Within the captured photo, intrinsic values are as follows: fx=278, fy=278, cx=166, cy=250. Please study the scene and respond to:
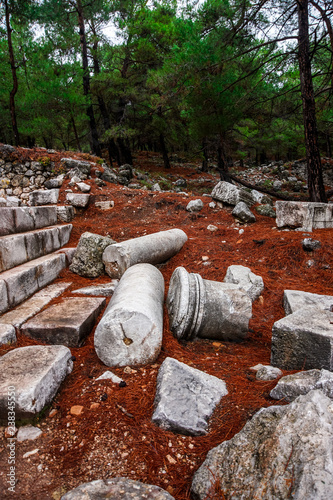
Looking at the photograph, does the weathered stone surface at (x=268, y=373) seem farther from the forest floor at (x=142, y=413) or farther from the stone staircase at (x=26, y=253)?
the stone staircase at (x=26, y=253)

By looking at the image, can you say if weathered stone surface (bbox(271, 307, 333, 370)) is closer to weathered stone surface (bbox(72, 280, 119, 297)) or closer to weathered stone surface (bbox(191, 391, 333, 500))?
weathered stone surface (bbox(191, 391, 333, 500))

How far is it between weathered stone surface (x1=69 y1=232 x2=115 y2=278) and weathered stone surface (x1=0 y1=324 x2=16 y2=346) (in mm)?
1831

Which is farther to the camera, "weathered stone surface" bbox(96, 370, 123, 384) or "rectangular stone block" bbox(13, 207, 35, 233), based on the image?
"rectangular stone block" bbox(13, 207, 35, 233)

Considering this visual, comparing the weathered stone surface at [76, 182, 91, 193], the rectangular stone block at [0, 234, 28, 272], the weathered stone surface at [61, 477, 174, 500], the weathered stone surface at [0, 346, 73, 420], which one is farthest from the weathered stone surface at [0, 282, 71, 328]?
the weathered stone surface at [76, 182, 91, 193]

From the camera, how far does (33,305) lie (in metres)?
3.46

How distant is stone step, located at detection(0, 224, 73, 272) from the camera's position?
381cm

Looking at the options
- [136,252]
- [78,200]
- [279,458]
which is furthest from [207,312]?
[78,200]

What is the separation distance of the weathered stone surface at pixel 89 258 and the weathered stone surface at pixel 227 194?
443cm

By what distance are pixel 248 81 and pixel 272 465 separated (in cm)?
1159

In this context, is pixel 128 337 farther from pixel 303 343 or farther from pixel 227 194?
pixel 227 194

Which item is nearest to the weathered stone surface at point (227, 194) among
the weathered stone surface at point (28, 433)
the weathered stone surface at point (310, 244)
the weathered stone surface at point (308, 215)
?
the weathered stone surface at point (308, 215)

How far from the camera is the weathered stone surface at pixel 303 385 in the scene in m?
1.83

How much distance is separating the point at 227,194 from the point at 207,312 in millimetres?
5467

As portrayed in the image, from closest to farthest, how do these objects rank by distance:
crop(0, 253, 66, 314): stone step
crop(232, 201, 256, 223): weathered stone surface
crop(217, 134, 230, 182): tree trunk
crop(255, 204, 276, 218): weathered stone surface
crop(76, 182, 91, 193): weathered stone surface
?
crop(0, 253, 66, 314): stone step
crop(232, 201, 256, 223): weathered stone surface
crop(255, 204, 276, 218): weathered stone surface
crop(76, 182, 91, 193): weathered stone surface
crop(217, 134, 230, 182): tree trunk
